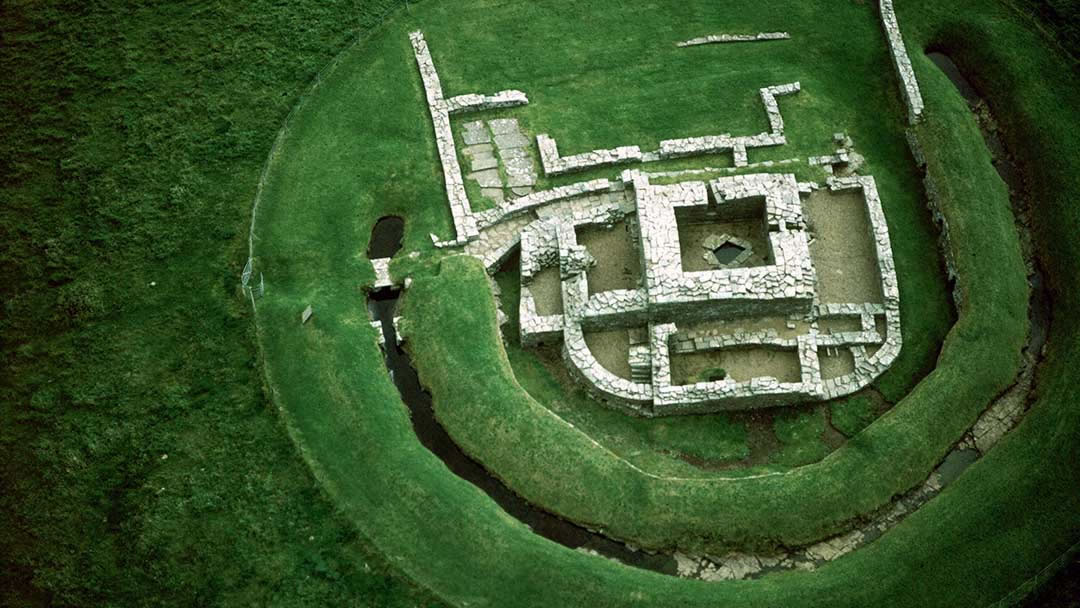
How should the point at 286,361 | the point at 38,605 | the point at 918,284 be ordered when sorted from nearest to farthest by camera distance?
the point at 38,605 < the point at 286,361 < the point at 918,284

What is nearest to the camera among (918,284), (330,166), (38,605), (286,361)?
(38,605)

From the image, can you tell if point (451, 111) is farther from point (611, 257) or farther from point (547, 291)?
point (611, 257)

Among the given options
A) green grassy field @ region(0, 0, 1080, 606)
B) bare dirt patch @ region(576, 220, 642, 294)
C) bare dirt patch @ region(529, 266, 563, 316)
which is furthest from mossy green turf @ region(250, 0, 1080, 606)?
bare dirt patch @ region(576, 220, 642, 294)

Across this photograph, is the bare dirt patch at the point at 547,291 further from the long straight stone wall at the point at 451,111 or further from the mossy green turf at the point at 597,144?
the long straight stone wall at the point at 451,111

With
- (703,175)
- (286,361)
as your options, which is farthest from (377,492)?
(703,175)

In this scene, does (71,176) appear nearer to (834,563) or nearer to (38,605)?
(38,605)

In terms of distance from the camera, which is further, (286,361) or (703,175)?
(703,175)

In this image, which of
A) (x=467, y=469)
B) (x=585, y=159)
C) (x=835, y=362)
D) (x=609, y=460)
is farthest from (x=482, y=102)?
(x=835, y=362)

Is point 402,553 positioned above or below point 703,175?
below
